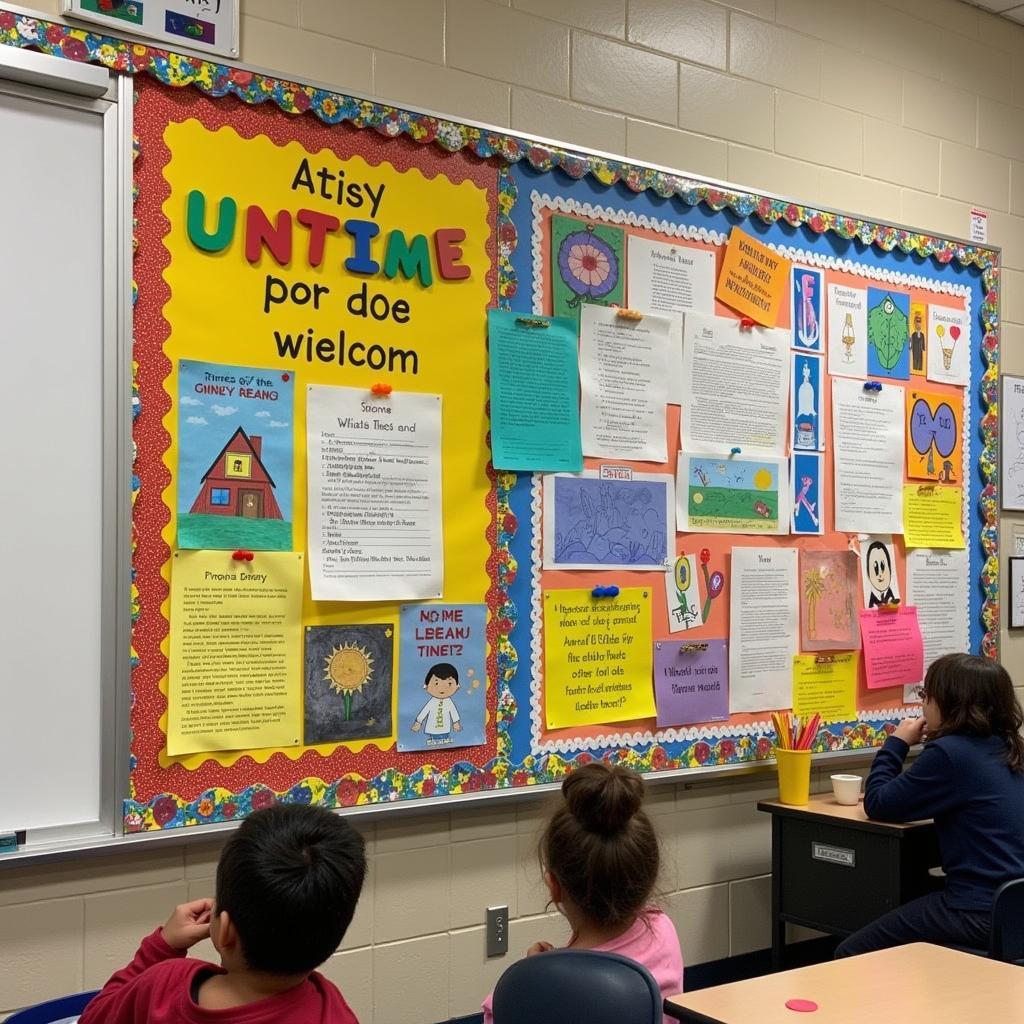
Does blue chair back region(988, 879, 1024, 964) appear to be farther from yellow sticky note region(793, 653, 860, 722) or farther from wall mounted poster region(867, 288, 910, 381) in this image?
wall mounted poster region(867, 288, 910, 381)

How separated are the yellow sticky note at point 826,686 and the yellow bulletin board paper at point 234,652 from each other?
1.60 meters

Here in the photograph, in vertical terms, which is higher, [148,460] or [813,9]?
[813,9]

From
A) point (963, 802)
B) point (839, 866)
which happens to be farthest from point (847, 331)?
point (839, 866)

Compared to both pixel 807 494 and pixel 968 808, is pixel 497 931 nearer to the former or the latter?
pixel 968 808

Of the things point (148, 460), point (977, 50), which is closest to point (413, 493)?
point (148, 460)

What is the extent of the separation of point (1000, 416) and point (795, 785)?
5.15ft

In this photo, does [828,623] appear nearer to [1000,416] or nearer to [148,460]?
[1000,416]

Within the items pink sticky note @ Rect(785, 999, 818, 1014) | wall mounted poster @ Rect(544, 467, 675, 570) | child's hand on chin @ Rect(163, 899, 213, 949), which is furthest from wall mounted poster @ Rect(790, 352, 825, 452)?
child's hand on chin @ Rect(163, 899, 213, 949)

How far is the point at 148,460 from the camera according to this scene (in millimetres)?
2479

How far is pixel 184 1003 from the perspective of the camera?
1.46 meters

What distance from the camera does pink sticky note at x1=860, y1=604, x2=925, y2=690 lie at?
12.2ft

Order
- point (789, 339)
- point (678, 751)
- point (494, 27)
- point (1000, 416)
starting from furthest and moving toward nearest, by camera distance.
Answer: point (1000, 416)
point (789, 339)
point (678, 751)
point (494, 27)

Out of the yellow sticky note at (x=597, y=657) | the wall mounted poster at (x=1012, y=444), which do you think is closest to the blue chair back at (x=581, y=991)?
the yellow sticky note at (x=597, y=657)

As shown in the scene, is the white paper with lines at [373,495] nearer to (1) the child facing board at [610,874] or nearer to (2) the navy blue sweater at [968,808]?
(1) the child facing board at [610,874]
